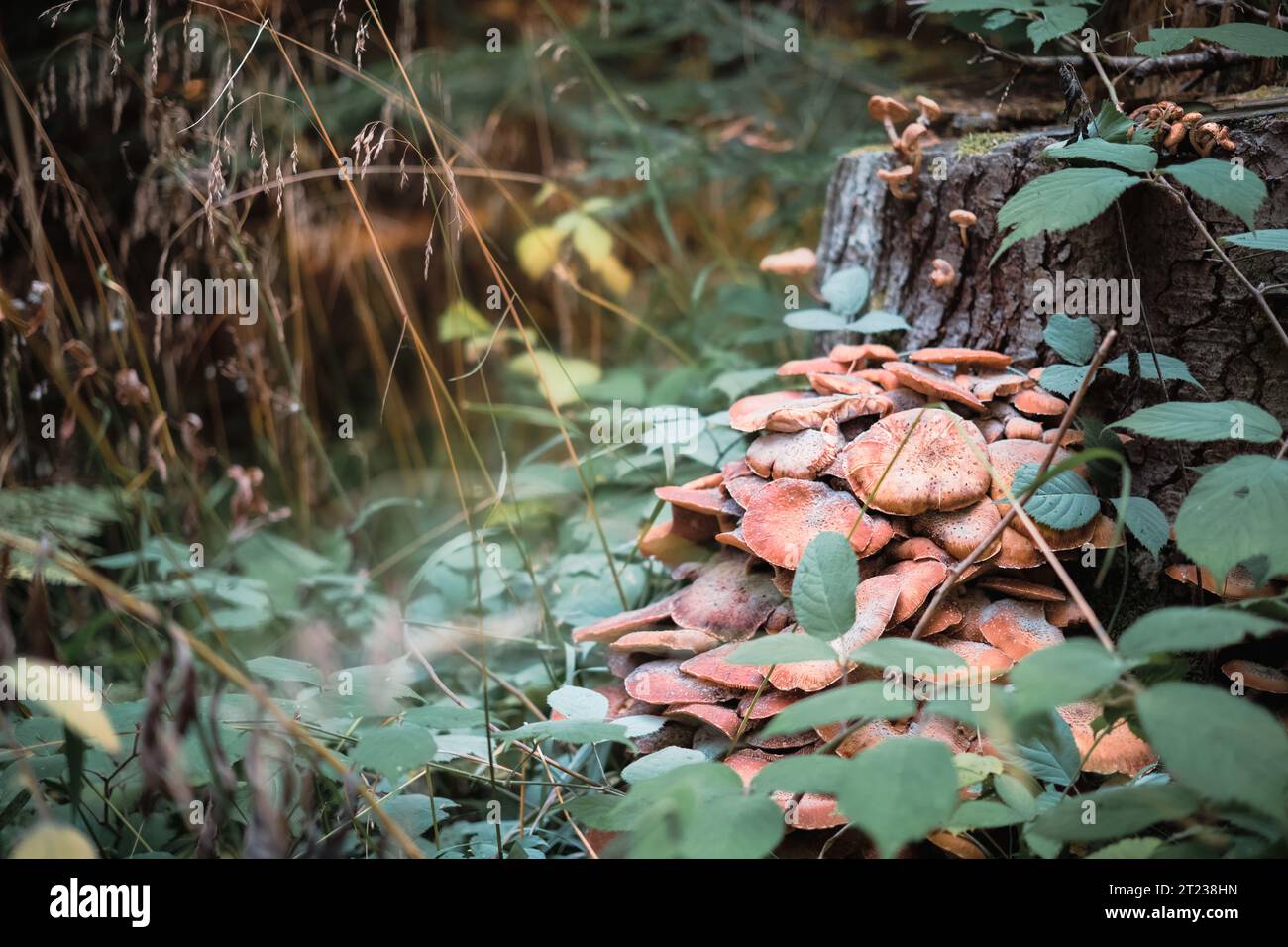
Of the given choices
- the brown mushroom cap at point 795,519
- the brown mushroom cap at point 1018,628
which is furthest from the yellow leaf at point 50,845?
the brown mushroom cap at point 1018,628

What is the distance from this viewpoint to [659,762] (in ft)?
4.96

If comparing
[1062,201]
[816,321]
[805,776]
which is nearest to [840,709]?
[805,776]

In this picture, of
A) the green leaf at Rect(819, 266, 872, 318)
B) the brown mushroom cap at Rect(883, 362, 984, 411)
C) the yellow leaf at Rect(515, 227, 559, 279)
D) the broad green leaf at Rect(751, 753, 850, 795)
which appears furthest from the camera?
the yellow leaf at Rect(515, 227, 559, 279)

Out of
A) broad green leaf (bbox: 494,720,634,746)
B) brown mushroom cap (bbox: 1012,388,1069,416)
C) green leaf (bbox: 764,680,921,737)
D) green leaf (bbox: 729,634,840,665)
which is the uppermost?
brown mushroom cap (bbox: 1012,388,1069,416)

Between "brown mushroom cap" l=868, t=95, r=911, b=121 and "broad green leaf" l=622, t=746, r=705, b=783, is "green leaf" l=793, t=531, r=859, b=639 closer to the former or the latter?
"broad green leaf" l=622, t=746, r=705, b=783

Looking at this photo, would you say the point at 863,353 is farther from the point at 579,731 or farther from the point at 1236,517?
the point at 579,731

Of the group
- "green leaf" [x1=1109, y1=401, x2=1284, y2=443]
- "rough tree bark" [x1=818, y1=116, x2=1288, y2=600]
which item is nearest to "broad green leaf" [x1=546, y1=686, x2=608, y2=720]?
"green leaf" [x1=1109, y1=401, x2=1284, y2=443]

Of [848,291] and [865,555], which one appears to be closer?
[865,555]

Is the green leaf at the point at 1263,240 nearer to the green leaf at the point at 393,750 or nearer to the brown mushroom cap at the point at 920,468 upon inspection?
the brown mushroom cap at the point at 920,468

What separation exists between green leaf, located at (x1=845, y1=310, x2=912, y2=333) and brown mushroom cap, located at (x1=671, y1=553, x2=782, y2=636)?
2.41 ft

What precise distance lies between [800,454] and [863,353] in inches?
17.0

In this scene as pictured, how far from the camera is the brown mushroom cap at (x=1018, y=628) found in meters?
1.60

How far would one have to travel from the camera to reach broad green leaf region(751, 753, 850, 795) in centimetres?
104

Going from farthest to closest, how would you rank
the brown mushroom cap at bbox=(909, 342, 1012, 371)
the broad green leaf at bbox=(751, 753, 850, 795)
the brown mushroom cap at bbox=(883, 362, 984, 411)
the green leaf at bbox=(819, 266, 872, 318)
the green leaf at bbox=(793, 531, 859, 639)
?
1. the green leaf at bbox=(819, 266, 872, 318)
2. the brown mushroom cap at bbox=(909, 342, 1012, 371)
3. the brown mushroom cap at bbox=(883, 362, 984, 411)
4. the green leaf at bbox=(793, 531, 859, 639)
5. the broad green leaf at bbox=(751, 753, 850, 795)
